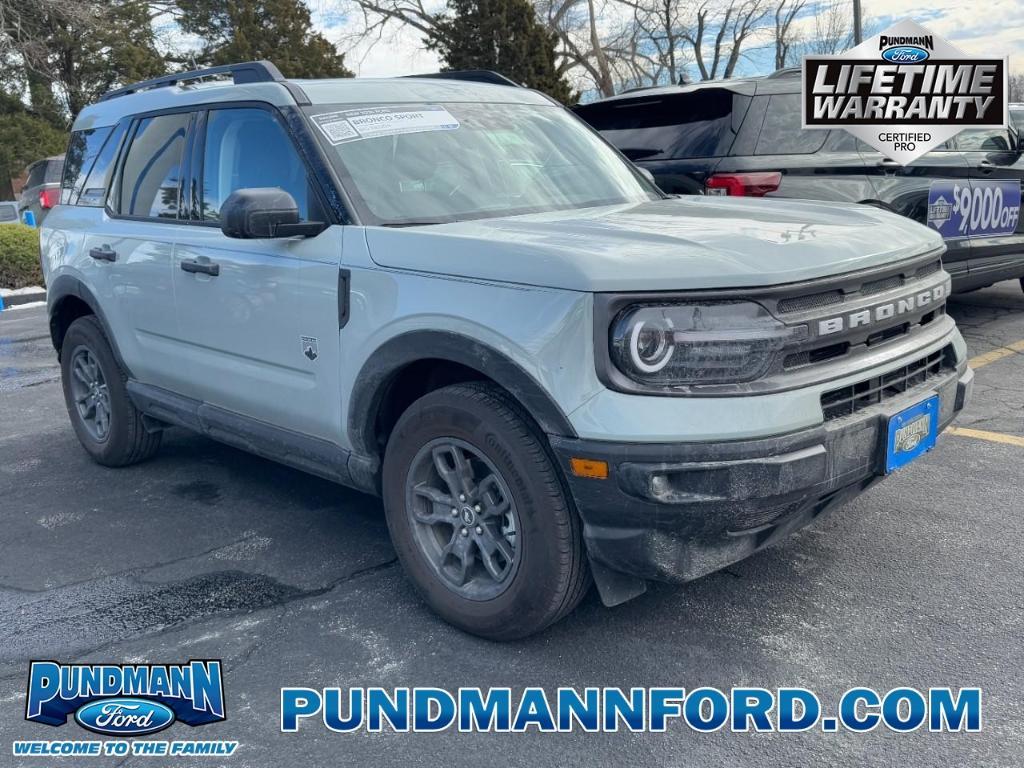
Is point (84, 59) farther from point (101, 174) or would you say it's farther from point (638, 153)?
point (101, 174)

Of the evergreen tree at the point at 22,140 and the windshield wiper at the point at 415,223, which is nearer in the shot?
the windshield wiper at the point at 415,223

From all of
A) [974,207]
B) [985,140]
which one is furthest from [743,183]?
[985,140]

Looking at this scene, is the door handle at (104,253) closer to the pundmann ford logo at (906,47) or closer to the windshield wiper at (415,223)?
the windshield wiper at (415,223)

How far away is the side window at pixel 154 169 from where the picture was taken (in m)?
4.52

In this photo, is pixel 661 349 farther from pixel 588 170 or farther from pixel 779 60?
pixel 779 60

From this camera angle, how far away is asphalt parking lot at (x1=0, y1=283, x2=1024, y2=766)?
2703mm

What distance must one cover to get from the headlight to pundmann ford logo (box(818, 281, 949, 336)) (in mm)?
248

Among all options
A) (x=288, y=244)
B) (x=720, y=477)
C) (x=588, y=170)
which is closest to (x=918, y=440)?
(x=720, y=477)

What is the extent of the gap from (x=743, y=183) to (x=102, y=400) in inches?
160

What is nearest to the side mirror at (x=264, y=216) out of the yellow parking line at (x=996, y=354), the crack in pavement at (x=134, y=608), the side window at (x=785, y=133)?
the crack in pavement at (x=134, y=608)

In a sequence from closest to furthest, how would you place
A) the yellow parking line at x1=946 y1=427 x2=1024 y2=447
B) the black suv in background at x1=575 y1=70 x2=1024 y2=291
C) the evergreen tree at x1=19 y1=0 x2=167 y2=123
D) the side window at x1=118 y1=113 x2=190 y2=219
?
the side window at x1=118 y1=113 x2=190 y2=219, the yellow parking line at x1=946 y1=427 x2=1024 y2=447, the black suv in background at x1=575 y1=70 x2=1024 y2=291, the evergreen tree at x1=19 y1=0 x2=167 y2=123

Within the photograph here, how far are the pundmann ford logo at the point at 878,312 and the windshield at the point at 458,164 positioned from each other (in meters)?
1.31

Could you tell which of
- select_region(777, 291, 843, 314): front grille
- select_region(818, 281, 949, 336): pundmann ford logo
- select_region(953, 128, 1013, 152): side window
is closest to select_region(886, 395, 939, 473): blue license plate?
select_region(818, 281, 949, 336): pundmann ford logo

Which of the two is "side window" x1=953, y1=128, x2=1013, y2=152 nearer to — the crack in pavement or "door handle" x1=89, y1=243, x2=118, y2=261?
the crack in pavement
